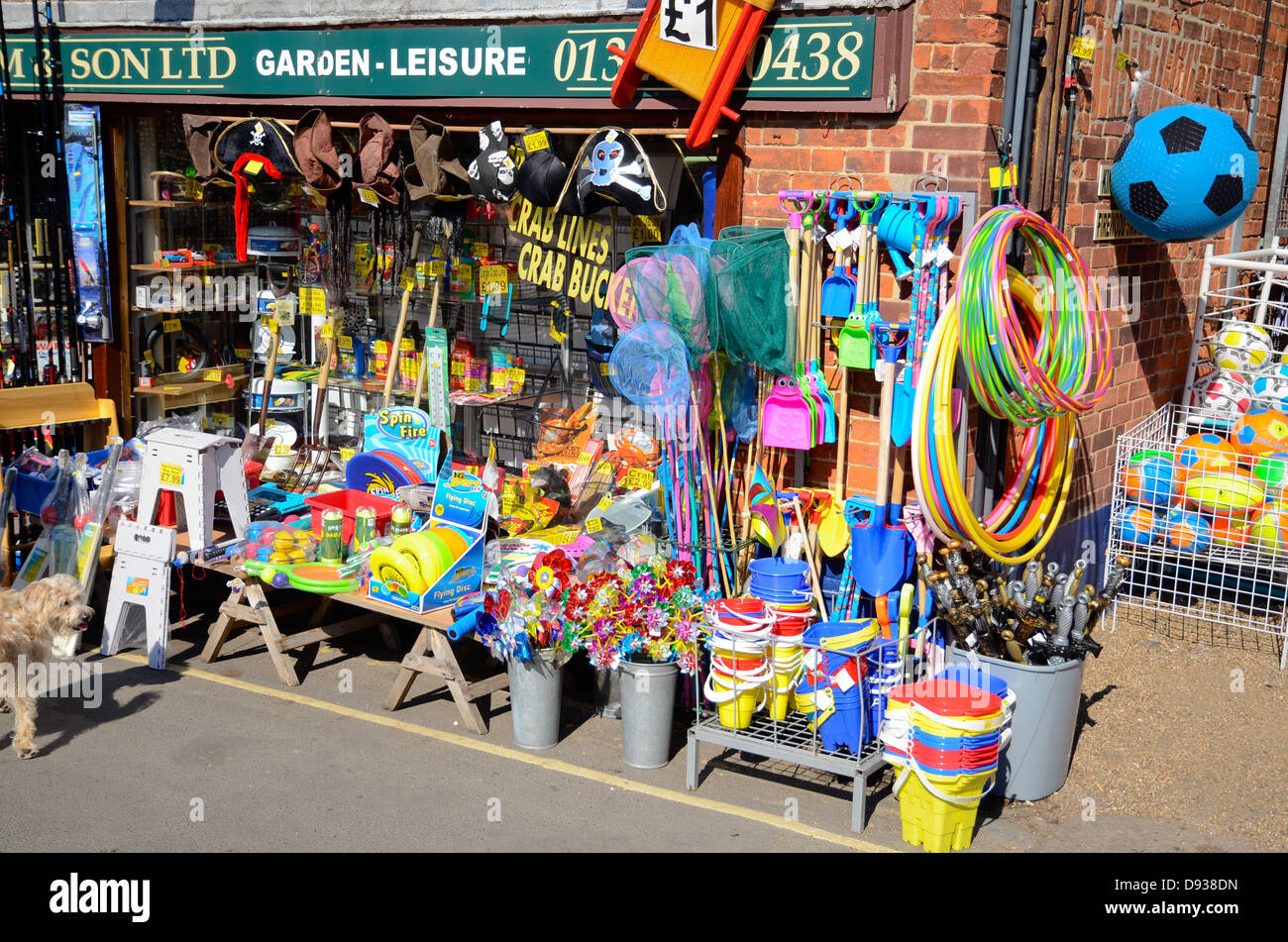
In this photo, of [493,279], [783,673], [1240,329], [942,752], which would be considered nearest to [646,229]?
[493,279]

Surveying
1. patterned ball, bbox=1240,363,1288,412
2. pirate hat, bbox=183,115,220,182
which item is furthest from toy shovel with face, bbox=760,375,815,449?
pirate hat, bbox=183,115,220,182

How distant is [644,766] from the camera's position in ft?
19.3

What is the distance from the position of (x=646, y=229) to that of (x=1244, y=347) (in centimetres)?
395

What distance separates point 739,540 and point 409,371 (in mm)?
3156

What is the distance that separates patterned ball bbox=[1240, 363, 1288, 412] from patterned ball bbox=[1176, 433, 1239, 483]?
54cm

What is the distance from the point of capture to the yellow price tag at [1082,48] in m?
6.26

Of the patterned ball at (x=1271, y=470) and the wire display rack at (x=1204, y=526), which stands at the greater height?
the patterned ball at (x=1271, y=470)

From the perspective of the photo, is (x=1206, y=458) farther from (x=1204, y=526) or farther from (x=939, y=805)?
(x=939, y=805)

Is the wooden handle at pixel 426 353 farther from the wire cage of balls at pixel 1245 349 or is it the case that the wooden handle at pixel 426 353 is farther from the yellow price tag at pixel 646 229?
the wire cage of balls at pixel 1245 349

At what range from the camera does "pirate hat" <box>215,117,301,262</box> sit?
25.0 ft

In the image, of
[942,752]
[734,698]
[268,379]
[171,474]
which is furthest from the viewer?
[268,379]

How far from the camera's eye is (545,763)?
19.6 feet

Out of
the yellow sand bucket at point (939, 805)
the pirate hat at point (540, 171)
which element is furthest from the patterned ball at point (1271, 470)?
the pirate hat at point (540, 171)

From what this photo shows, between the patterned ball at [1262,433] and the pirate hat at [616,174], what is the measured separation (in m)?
3.72
